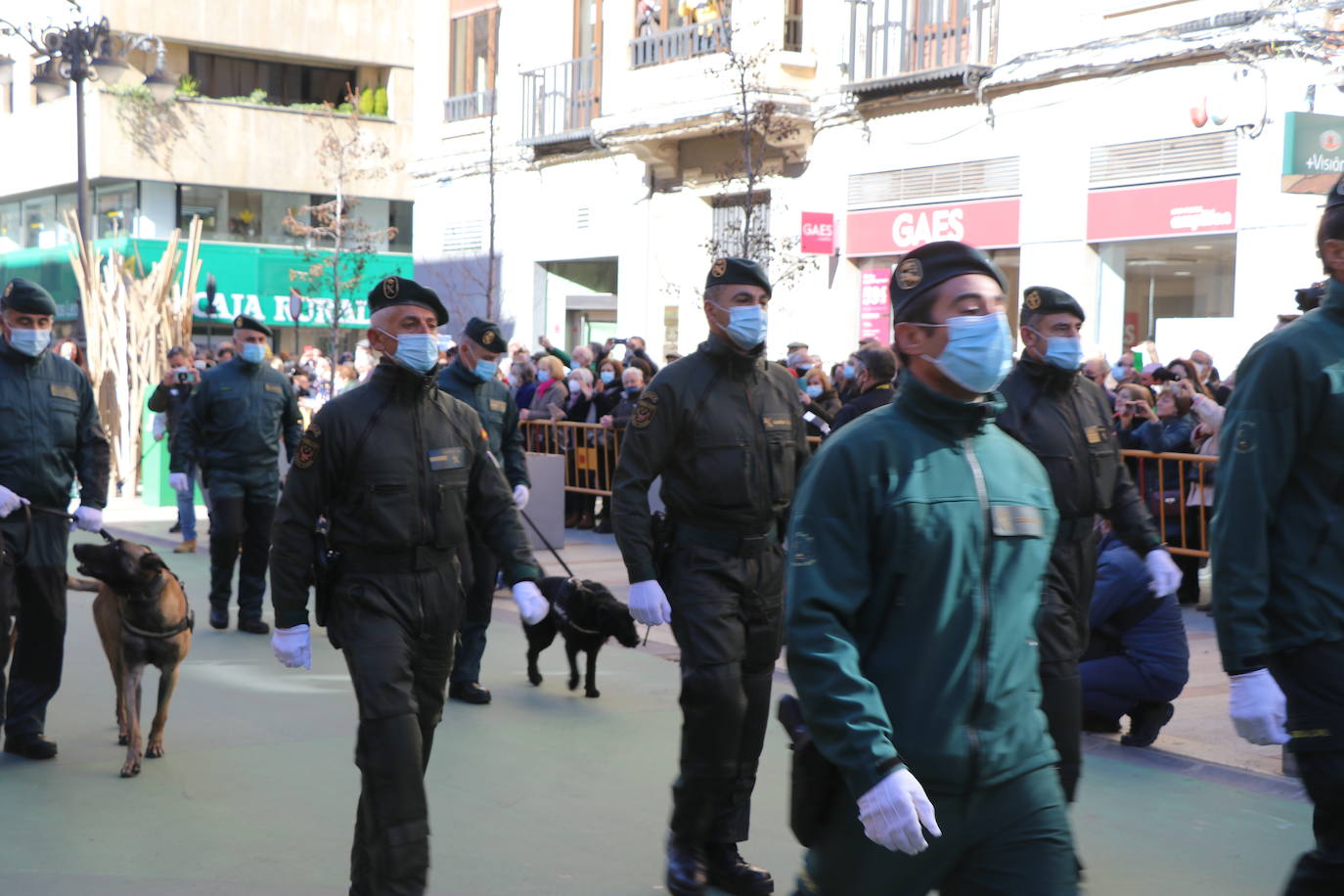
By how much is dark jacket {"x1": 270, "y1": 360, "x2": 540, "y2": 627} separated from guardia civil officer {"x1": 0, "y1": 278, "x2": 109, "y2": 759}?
8.61ft

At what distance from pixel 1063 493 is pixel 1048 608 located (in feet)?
1.44

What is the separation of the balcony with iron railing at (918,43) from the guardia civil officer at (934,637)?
1764 cm

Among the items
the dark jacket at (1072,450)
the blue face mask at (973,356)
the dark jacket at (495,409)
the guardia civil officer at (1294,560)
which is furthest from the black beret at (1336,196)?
the dark jacket at (495,409)

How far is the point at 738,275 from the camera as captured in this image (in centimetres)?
587

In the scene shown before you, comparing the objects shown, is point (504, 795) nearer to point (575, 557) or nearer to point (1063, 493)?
point (1063, 493)

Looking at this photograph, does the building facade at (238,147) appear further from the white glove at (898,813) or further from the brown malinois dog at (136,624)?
the white glove at (898,813)

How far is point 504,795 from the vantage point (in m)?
6.79

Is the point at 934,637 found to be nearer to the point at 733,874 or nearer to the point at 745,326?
the point at 733,874

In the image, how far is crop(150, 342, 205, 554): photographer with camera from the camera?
14.9 meters

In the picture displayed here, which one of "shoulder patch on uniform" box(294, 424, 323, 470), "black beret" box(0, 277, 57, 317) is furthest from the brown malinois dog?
"shoulder patch on uniform" box(294, 424, 323, 470)

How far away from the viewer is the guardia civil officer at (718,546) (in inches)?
213

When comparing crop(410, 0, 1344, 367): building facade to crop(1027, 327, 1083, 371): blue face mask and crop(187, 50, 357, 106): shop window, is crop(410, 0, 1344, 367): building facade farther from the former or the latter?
crop(187, 50, 357, 106): shop window

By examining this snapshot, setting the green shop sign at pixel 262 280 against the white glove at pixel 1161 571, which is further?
the green shop sign at pixel 262 280

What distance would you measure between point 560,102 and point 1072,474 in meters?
24.1
